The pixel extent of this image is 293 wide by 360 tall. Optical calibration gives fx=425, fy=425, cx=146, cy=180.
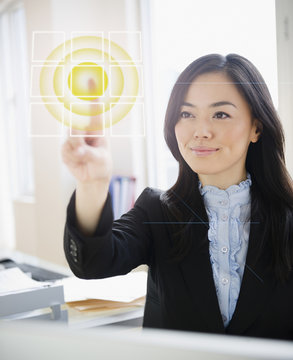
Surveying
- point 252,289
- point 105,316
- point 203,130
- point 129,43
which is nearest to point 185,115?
point 203,130

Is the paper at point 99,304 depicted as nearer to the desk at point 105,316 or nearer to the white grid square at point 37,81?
the desk at point 105,316

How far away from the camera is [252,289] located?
21.4 inches

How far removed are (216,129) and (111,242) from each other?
21 cm

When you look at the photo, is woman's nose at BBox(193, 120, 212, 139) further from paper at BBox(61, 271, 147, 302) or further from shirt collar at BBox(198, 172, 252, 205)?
paper at BBox(61, 271, 147, 302)

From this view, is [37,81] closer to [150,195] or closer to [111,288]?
[150,195]

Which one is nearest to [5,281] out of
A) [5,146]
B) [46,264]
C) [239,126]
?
[46,264]

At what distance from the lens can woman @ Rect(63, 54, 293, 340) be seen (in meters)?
0.53

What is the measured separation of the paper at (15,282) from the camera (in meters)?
0.75

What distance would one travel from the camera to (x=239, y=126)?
0.55m

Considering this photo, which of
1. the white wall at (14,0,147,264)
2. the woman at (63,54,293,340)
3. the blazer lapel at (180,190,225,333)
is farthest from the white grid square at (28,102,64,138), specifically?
the blazer lapel at (180,190,225,333)

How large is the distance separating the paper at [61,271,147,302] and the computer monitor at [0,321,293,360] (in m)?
0.38

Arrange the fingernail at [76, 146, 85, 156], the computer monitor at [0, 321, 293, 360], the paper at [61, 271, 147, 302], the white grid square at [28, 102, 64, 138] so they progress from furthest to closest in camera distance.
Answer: the paper at [61, 271, 147, 302]
the white grid square at [28, 102, 64, 138]
the fingernail at [76, 146, 85, 156]
the computer monitor at [0, 321, 293, 360]

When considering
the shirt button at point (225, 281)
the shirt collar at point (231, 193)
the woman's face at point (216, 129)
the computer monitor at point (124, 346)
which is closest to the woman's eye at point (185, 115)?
the woman's face at point (216, 129)

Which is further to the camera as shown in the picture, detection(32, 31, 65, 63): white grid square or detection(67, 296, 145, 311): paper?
detection(67, 296, 145, 311): paper
